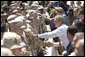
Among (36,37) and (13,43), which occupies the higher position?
(13,43)

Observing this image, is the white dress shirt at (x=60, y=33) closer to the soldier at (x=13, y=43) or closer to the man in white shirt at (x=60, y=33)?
the man in white shirt at (x=60, y=33)

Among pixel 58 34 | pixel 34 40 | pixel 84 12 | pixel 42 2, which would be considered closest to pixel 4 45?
pixel 34 40

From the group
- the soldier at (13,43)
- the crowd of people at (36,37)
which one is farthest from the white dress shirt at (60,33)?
the soldier at (13,43)

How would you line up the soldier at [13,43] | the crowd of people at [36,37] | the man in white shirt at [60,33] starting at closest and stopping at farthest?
the crowd of people at [36,37]
the soldier at [13,43]
the man in white shirt at [60,33]

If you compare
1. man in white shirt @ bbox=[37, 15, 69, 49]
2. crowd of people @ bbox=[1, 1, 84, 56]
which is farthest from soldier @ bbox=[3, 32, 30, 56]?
man in white shirt @ bbox=[37, 15, 69, 49]

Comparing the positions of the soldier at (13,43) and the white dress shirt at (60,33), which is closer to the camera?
the soldier at (13,43)

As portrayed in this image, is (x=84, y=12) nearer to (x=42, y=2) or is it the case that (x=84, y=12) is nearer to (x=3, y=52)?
(x=3, y=52)

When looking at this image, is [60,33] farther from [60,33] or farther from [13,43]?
[13,43]

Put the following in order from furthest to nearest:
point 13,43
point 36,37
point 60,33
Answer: point 60,33 → point 36,37 → point 13,43

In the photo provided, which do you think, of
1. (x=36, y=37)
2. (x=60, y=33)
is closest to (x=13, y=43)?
(x=36, y=37)

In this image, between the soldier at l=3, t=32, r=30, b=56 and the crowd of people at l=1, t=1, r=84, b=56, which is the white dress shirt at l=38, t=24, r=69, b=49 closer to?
the crowd of people at l=1, t=1, r=84, b=56

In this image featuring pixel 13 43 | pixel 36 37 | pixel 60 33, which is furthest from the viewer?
pixel 60 33

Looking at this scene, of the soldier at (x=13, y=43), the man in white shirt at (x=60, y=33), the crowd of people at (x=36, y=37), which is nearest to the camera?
the crowd of people at (x=36, y=37)

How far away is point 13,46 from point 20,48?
14 centimetres
